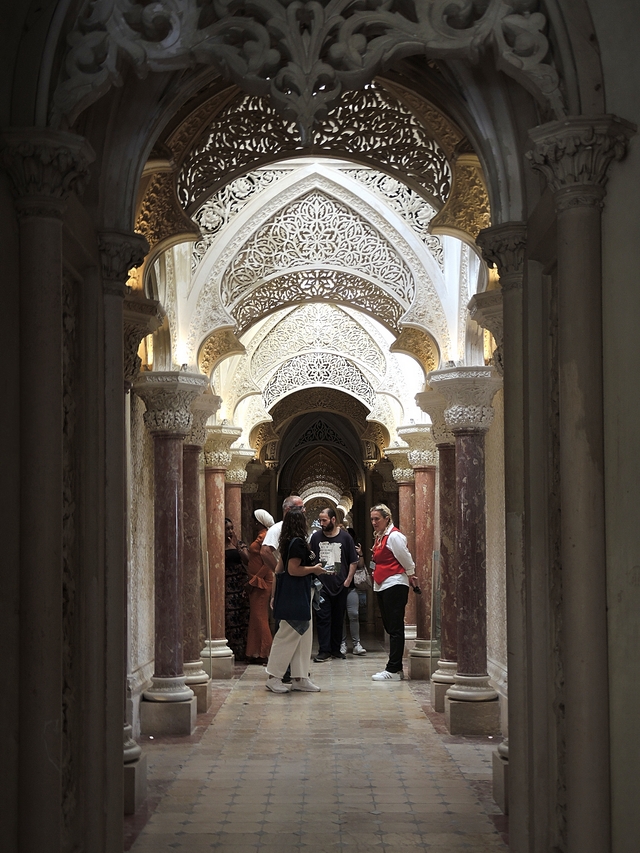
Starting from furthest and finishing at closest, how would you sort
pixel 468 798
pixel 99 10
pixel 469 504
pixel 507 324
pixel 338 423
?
1. pixel 338 423
2. pixel 469 504
3. pixel 468 798
4. pixel 507 324
5. pixel 99 10

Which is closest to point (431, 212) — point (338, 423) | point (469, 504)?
point (469, 504)

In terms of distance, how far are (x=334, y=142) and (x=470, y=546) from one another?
3.74 meters

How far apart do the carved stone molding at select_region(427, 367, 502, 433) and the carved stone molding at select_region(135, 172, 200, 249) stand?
140 inches

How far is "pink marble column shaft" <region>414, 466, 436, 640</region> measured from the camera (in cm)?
1273

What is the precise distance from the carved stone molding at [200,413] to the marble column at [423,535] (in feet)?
10.6

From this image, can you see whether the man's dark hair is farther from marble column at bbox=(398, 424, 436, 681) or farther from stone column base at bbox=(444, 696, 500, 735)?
stone column base at bbox=(444, 696, 500, 735)

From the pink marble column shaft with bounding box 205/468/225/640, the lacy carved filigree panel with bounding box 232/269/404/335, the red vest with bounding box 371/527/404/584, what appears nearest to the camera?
the lacy carved filigree panel with bounding box 232/269/404/335

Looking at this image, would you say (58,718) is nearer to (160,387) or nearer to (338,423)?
(160,387)

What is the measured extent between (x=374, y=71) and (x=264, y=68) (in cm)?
41

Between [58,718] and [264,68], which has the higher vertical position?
[264,68]

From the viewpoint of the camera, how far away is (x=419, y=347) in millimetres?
10664

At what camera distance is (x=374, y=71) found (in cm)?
423

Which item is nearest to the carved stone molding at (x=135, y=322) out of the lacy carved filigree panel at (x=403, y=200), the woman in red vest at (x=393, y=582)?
the lacy carved filigree panel at (x=403, y=200)

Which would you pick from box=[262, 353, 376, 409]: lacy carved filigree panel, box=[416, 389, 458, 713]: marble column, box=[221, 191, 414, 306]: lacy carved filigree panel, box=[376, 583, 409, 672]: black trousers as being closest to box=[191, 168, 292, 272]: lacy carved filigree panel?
box=[221, 191, 414, 306]: lacy carved filigree panel
